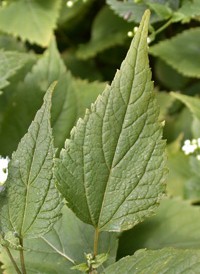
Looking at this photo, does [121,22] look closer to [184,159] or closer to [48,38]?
[48,38]

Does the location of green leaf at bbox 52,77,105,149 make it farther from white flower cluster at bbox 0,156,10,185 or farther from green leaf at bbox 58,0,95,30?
white flower cluster at bbox 0,156,10,185

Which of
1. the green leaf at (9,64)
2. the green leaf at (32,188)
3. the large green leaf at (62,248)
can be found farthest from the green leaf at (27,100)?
the green leaf at (32,188)

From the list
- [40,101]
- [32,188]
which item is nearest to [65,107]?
[40,101]

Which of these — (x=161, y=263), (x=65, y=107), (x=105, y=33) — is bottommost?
(x=161, y=263)

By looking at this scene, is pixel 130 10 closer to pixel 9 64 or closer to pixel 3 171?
pixel 9 64

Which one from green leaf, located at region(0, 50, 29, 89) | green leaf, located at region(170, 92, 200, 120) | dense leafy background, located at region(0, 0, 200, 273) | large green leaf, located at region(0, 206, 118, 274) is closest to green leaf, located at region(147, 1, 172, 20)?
dense leafy background, located at region(0, 0, 200, 273)

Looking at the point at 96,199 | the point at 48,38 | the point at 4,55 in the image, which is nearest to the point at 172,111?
the point at 48,38
